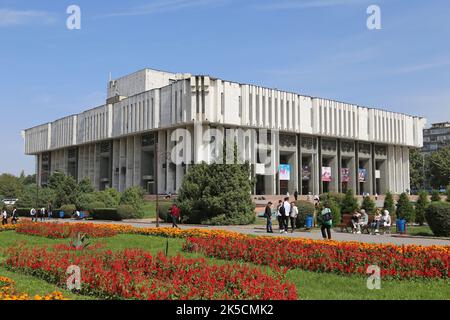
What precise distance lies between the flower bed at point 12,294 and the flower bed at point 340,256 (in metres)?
5.44

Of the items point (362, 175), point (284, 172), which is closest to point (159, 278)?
point (284, 172)

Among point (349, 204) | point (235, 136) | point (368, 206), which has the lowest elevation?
point (368, 206)

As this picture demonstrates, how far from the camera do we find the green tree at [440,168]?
86525mm

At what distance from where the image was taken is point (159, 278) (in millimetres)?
9234

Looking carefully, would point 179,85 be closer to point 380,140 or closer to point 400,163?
point 380,140

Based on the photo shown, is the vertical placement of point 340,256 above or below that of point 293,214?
below

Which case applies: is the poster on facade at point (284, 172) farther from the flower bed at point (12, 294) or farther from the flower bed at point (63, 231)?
the flower bed at point (12, 294)

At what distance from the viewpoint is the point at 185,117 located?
56.3 meters

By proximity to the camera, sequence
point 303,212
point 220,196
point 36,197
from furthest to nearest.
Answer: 1. point 36,197
2. point 220,196
3. point 303,212

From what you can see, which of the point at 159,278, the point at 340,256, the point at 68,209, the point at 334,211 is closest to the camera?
the point at 159,278

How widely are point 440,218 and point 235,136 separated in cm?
3973

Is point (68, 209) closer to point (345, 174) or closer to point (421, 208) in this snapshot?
point (421, 208)

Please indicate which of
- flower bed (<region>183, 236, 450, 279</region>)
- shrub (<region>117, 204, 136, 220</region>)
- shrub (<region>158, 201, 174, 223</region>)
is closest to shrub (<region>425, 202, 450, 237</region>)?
flower bed (<region>183, 236, 450, 279</region>)

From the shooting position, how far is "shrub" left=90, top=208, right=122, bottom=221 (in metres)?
36.8
